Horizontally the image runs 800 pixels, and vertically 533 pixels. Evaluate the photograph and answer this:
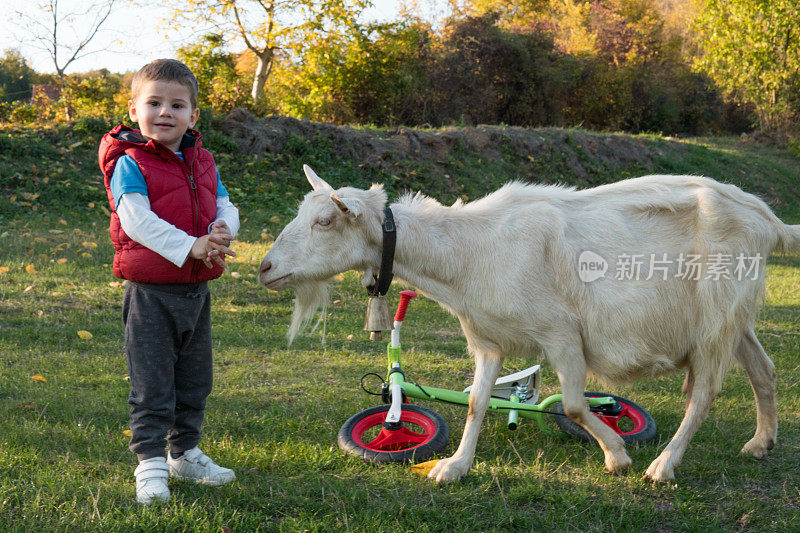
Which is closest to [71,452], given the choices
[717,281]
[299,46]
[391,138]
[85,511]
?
[85,511]

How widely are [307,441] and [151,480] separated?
40.5 inches

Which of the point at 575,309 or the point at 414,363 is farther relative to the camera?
the point at 414,363

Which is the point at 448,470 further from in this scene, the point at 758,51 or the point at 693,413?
the point at 758,51

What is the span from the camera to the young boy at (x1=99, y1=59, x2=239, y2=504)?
302 centimetres

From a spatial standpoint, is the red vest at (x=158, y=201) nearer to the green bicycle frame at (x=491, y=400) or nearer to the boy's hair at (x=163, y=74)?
the boy's hair at (x=163, y=74)

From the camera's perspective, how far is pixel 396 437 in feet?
13.0

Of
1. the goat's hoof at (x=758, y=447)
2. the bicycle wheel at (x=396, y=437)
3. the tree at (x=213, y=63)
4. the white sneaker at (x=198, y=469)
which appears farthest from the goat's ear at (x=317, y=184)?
the tree at (x=213, y=63)

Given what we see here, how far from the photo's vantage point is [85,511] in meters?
2.93

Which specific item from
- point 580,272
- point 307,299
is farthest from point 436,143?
point 580,272

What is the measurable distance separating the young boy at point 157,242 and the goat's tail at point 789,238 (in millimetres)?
3010

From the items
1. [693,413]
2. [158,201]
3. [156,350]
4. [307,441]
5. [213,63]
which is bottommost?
[307,441]

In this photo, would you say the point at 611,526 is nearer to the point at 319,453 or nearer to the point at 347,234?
the point at 319,453

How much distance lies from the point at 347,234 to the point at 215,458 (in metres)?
1.44

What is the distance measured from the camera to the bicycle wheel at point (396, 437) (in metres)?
3.69
